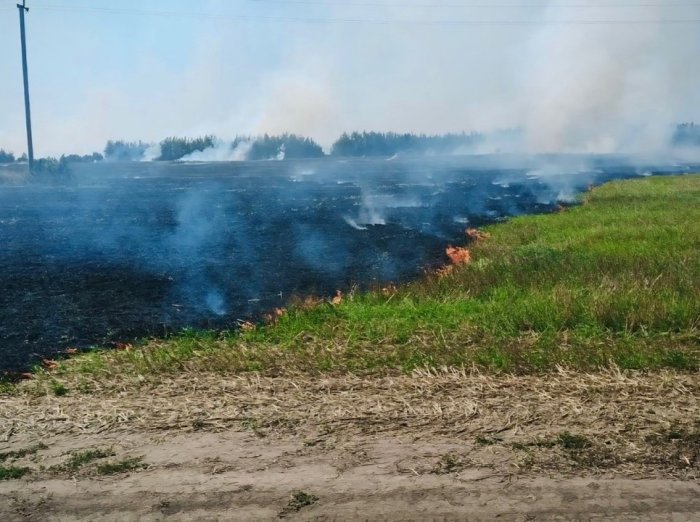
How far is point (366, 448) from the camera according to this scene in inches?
235

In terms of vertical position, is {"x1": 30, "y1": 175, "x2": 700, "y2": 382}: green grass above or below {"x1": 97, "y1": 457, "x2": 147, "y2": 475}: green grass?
above

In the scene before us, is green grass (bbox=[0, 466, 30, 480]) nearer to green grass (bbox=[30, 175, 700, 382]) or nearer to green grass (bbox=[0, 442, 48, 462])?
green grass (bbox=[0, 442, 48, 462])

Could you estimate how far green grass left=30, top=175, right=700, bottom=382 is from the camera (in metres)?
8.44

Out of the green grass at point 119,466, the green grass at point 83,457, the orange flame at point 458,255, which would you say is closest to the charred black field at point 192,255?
the orange flame at point 458,255

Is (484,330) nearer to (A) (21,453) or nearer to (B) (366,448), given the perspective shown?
(B) (366,448)

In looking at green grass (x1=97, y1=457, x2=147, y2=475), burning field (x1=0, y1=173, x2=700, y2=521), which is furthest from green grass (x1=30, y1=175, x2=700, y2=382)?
green grass (x1=97, y1=457, x2=147, y2=475)

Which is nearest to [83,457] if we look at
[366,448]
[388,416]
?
[366,448]

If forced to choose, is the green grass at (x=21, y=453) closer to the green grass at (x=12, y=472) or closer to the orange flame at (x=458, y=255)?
the green grass at (x=12, y=472)

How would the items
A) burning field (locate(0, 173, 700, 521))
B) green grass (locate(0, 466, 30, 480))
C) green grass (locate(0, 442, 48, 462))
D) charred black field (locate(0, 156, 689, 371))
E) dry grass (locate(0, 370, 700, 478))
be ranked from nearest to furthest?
burning field (locate(0, 173, 700, 521))
green grass (locate(0, 466, 30, 480))
dry grass (locate(0, 370, 700, 478))
green grass (locate(0, 442, 48, 462))
charred black field (locate(0, 156, 689, 371))

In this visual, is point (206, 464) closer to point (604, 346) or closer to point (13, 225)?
point (604, 346)

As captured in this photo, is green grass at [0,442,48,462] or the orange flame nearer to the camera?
green grass at [0,442,48,462]

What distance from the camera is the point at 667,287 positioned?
12.0 m

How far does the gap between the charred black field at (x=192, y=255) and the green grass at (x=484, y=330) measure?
7.32ft

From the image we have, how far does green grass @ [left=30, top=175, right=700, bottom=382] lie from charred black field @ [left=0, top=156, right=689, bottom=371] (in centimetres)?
223
